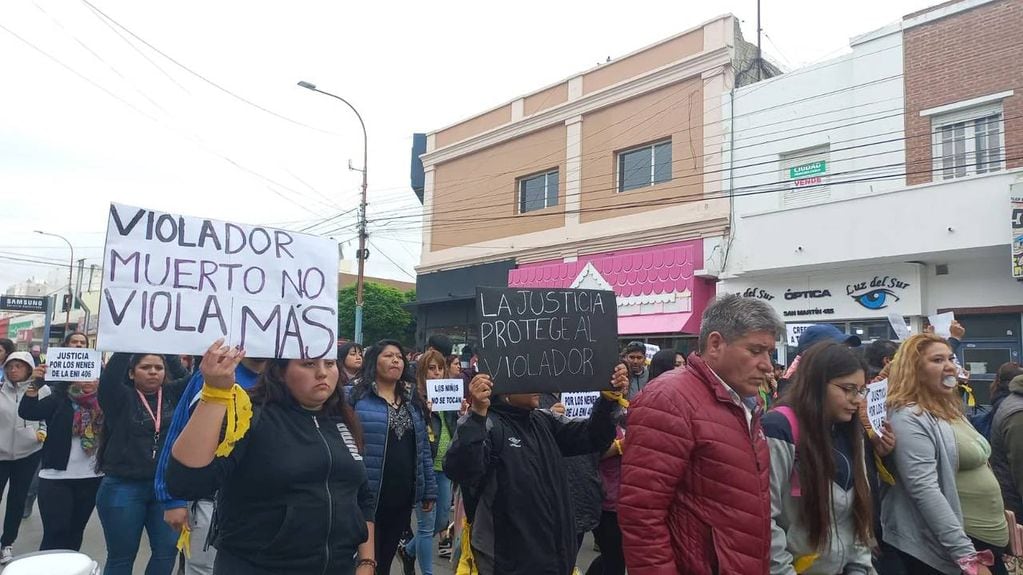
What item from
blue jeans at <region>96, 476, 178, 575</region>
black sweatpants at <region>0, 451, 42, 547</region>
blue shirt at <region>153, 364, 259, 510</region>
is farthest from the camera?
black sweatpants at <region>0, 451, 42, 547</region>

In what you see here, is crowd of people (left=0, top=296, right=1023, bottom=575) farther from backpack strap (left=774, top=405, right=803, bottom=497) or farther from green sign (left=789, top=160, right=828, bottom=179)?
green sign (left=789, top=160, right=828, bottom=179)

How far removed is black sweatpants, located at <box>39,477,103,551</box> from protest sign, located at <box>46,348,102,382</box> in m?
0.91

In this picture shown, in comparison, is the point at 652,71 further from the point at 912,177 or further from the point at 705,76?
the point at 912,177

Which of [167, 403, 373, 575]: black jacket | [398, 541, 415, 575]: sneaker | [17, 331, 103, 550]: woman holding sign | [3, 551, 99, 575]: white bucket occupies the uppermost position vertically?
[167, 403, 373, 575]: black jacket

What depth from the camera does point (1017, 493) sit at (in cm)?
468

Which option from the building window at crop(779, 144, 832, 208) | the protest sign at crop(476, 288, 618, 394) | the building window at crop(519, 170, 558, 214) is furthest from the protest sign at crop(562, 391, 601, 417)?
the building window at crop(519, 170, 558, 214)

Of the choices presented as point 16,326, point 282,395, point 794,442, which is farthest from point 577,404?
point 16,326

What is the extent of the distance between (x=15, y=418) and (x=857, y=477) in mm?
6722

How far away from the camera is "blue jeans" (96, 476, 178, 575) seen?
4.26m

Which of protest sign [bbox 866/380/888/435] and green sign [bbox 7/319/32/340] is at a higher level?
protest sign [bbox 866/380/888/435]

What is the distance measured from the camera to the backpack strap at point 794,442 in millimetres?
2941

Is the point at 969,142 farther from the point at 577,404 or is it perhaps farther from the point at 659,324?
the point at 577,404

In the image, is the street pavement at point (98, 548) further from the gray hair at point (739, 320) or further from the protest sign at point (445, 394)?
the gray hair at point (739, 320)

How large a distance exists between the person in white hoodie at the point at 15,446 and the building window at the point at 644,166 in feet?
48.1
